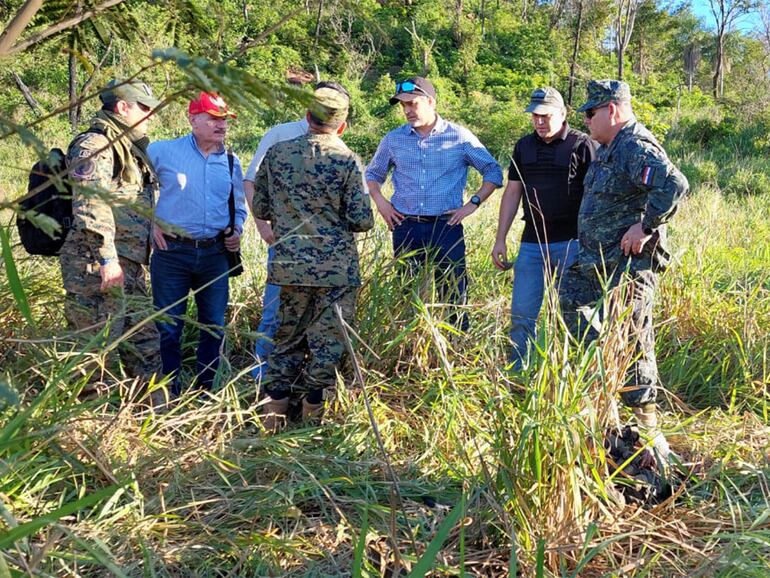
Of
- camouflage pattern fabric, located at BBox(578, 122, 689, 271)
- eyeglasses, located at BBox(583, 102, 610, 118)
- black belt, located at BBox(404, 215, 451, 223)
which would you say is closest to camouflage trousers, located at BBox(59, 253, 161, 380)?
black belt, located at BBox(404, 215, 451, 223)

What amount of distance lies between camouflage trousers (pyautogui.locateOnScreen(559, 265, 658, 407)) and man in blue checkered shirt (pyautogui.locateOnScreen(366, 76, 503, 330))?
0.81 metres

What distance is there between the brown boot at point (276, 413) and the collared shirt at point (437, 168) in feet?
4.68

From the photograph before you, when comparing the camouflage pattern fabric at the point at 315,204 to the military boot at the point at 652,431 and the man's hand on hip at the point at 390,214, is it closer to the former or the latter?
the man's hand on hip at the point at 390,214

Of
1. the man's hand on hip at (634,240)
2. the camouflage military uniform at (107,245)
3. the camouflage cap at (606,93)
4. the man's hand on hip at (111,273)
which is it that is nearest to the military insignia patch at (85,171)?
the camouflage military uniform at (107,245)

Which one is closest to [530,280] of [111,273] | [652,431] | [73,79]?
[652,431]

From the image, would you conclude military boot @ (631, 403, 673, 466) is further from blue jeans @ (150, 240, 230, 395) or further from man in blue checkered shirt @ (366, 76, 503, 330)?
blue jeans @ (150, 240, 230, 395)

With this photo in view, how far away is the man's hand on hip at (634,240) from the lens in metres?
3.21

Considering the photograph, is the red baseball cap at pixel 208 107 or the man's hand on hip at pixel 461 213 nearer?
the red baseball cap at pixel 208 107

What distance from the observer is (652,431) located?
2.83 metres

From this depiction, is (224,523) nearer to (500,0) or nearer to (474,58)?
(474,58)

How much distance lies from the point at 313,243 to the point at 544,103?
4.87ft

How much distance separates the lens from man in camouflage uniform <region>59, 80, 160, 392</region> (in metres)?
3.31

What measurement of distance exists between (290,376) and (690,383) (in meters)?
2.11

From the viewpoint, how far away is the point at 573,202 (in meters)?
3.95
